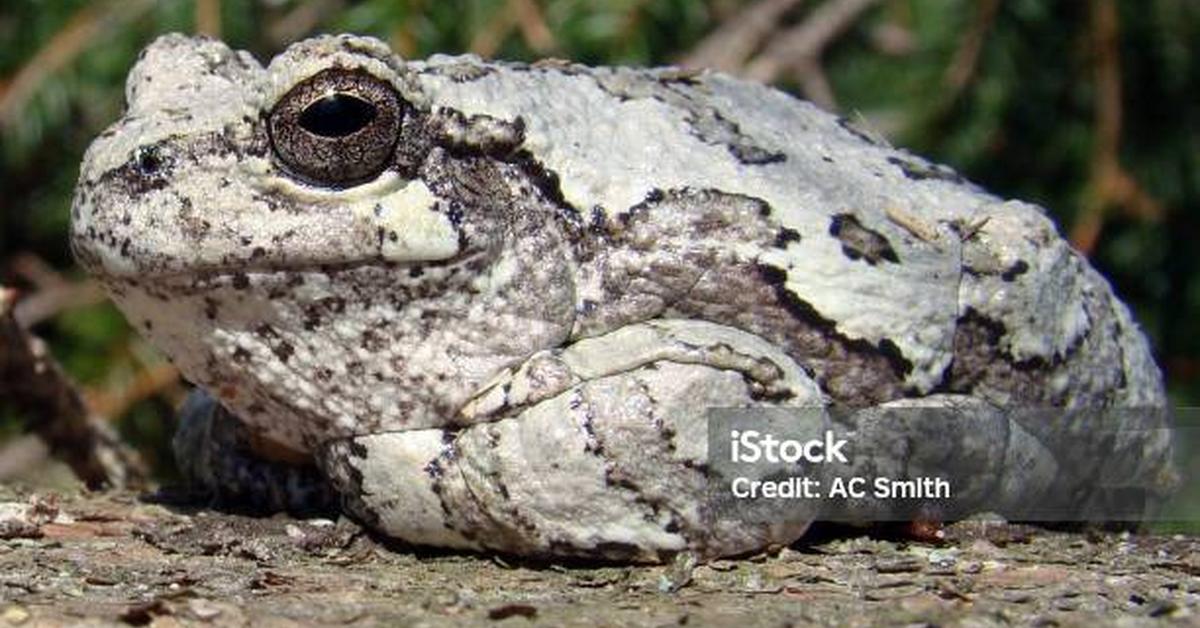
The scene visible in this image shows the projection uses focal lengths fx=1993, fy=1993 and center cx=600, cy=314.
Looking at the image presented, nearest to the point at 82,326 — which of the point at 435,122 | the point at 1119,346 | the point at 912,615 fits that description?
the point at 435,122

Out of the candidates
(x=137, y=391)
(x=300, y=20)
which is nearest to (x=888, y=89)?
(x=300, y=20)

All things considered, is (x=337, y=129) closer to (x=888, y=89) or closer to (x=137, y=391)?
(x=137, y=391)

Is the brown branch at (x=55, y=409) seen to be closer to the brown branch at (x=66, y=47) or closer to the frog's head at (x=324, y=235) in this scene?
the frog's head at (x=324, y=235)

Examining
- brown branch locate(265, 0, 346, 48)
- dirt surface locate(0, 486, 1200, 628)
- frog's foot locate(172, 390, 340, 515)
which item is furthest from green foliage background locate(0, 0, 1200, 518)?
dirt surface locate(0, 486, 1200, 628)

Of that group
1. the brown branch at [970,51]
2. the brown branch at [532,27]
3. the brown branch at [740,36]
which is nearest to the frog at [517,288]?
the brown branch at [532,27]

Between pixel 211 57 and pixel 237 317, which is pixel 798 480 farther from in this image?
pixel 211 57

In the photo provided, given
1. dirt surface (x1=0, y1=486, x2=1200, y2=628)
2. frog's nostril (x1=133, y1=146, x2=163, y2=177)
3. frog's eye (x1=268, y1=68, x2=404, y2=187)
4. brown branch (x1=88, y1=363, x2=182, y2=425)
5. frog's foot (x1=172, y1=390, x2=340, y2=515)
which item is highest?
frog's eye (x1=268, y1=68, x2=404, y2=187)

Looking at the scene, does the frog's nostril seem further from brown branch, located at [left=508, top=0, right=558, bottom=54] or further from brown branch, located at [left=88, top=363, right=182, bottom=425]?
brown branch, located at [left=88, top=363, right=182, bottom=425]
